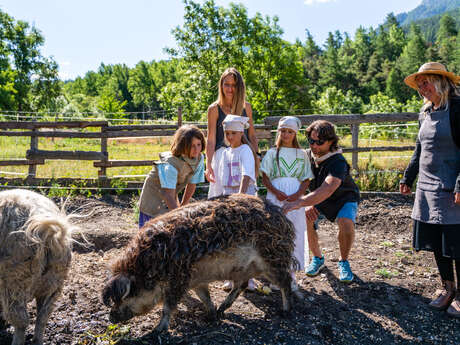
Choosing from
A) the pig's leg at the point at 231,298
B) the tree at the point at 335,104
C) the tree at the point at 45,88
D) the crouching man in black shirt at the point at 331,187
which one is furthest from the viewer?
the tree at the point at 45,88

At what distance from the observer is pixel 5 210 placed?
9.07 ft

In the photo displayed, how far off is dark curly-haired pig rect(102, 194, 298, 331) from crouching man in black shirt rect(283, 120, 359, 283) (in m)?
0.80

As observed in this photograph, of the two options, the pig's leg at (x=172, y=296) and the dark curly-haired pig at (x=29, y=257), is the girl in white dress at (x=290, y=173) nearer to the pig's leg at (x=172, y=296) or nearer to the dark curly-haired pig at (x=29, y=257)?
the pig's leg at (x=172, y=296)

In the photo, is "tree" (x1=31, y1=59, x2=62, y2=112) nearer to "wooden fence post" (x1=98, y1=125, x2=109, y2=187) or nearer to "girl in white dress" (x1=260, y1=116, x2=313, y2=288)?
"wooden fence post" (x1=98, y1=125, x2=109, y2=187)

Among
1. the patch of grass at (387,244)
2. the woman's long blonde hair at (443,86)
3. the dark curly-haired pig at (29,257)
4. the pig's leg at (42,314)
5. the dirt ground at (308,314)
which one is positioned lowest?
the dirt ground at (308,314)

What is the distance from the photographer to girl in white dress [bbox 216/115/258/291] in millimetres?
3811

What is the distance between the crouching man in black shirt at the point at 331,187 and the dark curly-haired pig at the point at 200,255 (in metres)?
0.80

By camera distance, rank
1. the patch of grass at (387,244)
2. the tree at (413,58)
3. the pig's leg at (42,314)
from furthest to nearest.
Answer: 1. the tree at (413,58)
2. the patch of grass at (387,244)
3. the pig's leg at (42,314)

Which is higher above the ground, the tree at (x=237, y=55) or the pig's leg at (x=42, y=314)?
the tree at (x=237, y=55)

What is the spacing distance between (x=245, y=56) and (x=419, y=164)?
21215 millimetres

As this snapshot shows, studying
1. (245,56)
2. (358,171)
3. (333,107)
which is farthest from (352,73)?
(358,171)

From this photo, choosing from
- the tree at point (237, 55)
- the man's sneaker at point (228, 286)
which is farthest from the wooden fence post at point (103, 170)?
the tree at point (237, 55)

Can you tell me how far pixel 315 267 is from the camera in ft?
14.7

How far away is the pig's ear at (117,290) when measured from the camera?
9.39ft
